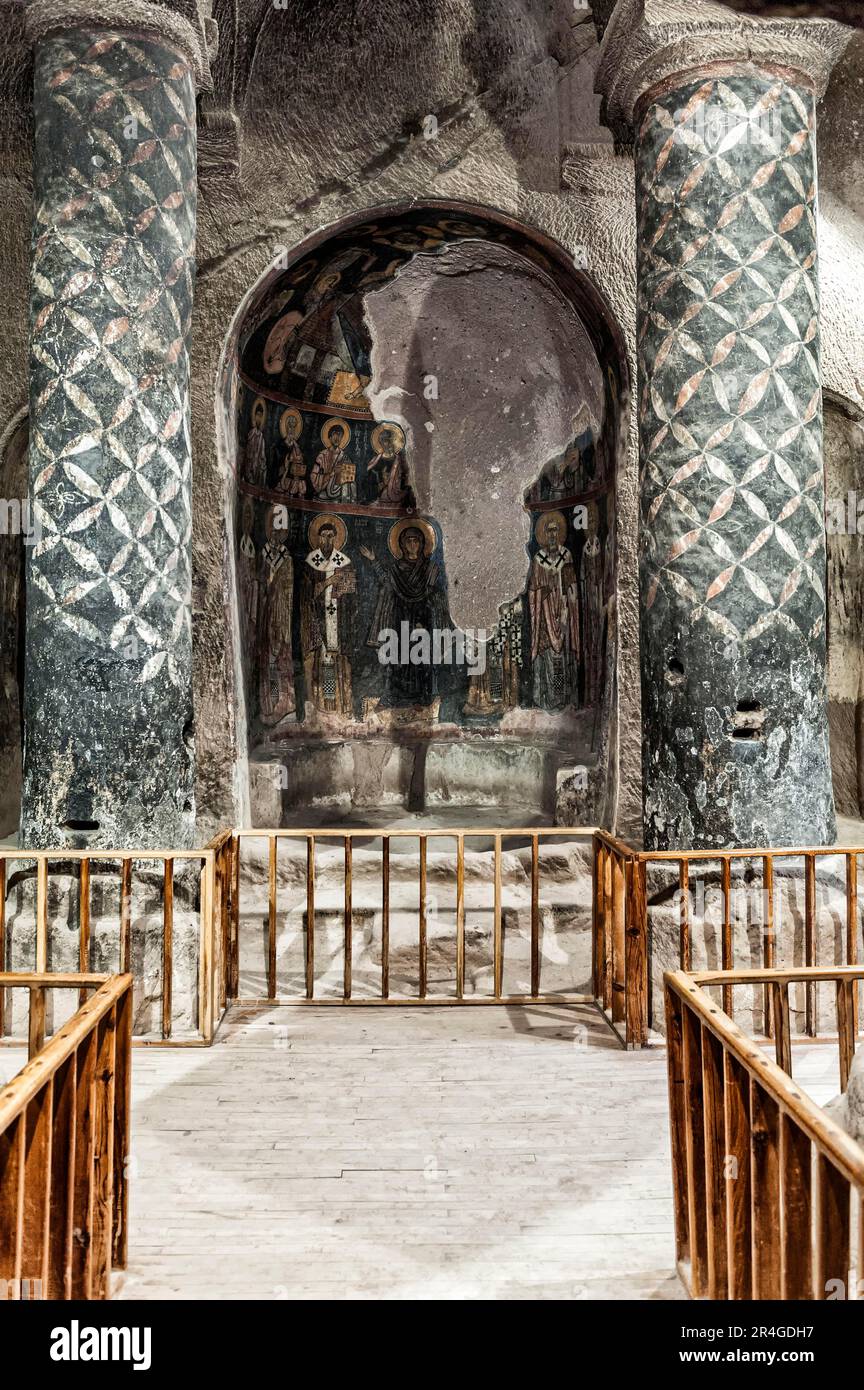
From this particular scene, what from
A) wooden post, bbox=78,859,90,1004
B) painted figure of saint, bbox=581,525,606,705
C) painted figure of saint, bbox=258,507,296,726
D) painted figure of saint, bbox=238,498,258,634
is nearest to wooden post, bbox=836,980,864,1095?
wooden post, bbox=78,859,90,1004

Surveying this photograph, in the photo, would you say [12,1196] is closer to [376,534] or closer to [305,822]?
[305,822]

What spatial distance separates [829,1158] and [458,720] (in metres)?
7.38

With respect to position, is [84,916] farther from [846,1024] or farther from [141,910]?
→ [846,1024]

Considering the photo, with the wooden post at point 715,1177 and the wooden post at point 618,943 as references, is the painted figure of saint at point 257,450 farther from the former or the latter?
the wooden post at point 715,1177

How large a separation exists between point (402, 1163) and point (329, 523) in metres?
6.20

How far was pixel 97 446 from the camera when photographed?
16.3 ft

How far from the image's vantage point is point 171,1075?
4.02m

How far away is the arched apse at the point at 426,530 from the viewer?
7.93m

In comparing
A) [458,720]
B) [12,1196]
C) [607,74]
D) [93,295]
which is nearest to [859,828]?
[458,720]

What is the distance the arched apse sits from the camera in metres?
7.93

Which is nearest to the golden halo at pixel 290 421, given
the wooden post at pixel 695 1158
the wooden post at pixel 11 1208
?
the wooden post at pixel 695 1158

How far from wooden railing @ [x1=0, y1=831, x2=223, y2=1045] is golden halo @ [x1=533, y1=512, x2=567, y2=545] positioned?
4534 mm

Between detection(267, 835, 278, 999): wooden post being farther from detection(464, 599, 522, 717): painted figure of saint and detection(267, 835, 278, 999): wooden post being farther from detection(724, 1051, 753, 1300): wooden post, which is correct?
detection(464, 599, 522, 717): painted figure of saint

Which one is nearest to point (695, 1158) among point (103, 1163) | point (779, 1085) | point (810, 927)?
point (779, 1085)
